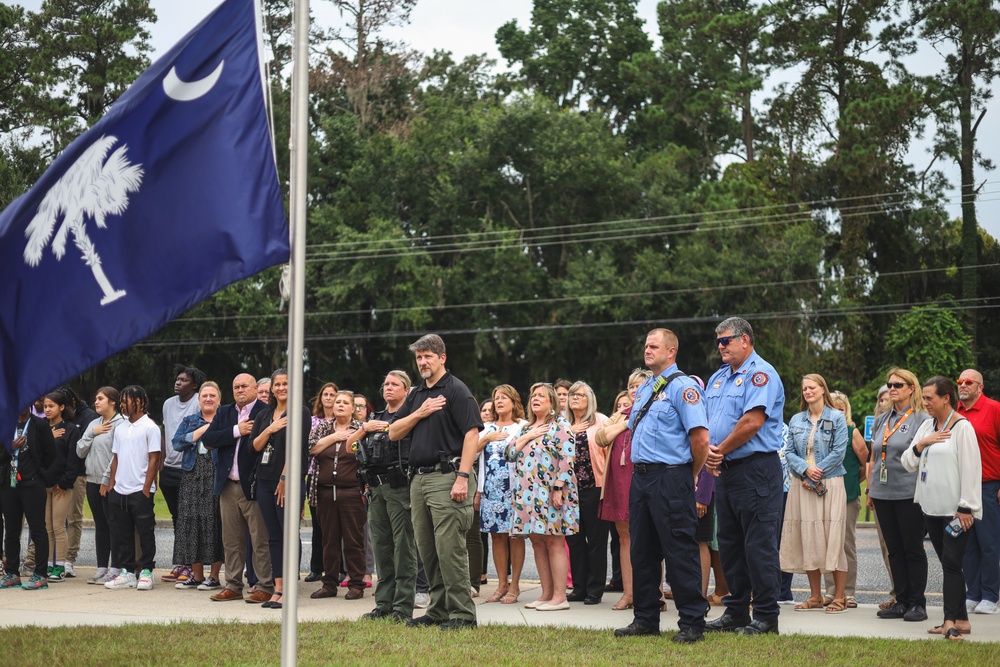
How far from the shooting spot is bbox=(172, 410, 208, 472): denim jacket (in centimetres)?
1178

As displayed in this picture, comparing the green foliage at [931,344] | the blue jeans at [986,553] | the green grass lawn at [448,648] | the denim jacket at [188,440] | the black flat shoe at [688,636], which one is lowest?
the green grass lawn at [448,648]

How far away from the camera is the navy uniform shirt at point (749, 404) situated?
8.63 meters

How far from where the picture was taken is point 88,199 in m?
5.86

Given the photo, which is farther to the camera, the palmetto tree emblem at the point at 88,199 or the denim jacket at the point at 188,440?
the denim jacket at the point at 188,440

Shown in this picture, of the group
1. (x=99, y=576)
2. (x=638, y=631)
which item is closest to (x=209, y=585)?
(x=99, y=576)

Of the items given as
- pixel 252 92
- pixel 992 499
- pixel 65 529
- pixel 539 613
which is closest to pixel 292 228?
pixel 252 92

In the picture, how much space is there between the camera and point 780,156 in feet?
156

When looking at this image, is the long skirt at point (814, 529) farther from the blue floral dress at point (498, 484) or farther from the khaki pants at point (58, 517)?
the khaki pants at point (58, 517)

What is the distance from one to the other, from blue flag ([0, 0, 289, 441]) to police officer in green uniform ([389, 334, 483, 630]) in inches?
141

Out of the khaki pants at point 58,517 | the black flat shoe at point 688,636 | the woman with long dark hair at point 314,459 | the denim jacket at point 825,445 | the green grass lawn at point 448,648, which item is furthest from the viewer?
the khaki pants at point 58,517

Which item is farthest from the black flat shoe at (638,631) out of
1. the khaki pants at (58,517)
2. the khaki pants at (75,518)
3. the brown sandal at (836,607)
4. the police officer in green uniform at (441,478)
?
the khaki pants at (75,518)

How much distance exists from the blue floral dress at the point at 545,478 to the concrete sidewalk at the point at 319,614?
2.72ft

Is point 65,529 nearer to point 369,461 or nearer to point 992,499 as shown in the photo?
point 369,461

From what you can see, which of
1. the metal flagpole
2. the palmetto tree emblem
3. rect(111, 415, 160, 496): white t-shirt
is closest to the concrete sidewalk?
rect(111, 415, 160, 496): white t-shirt
